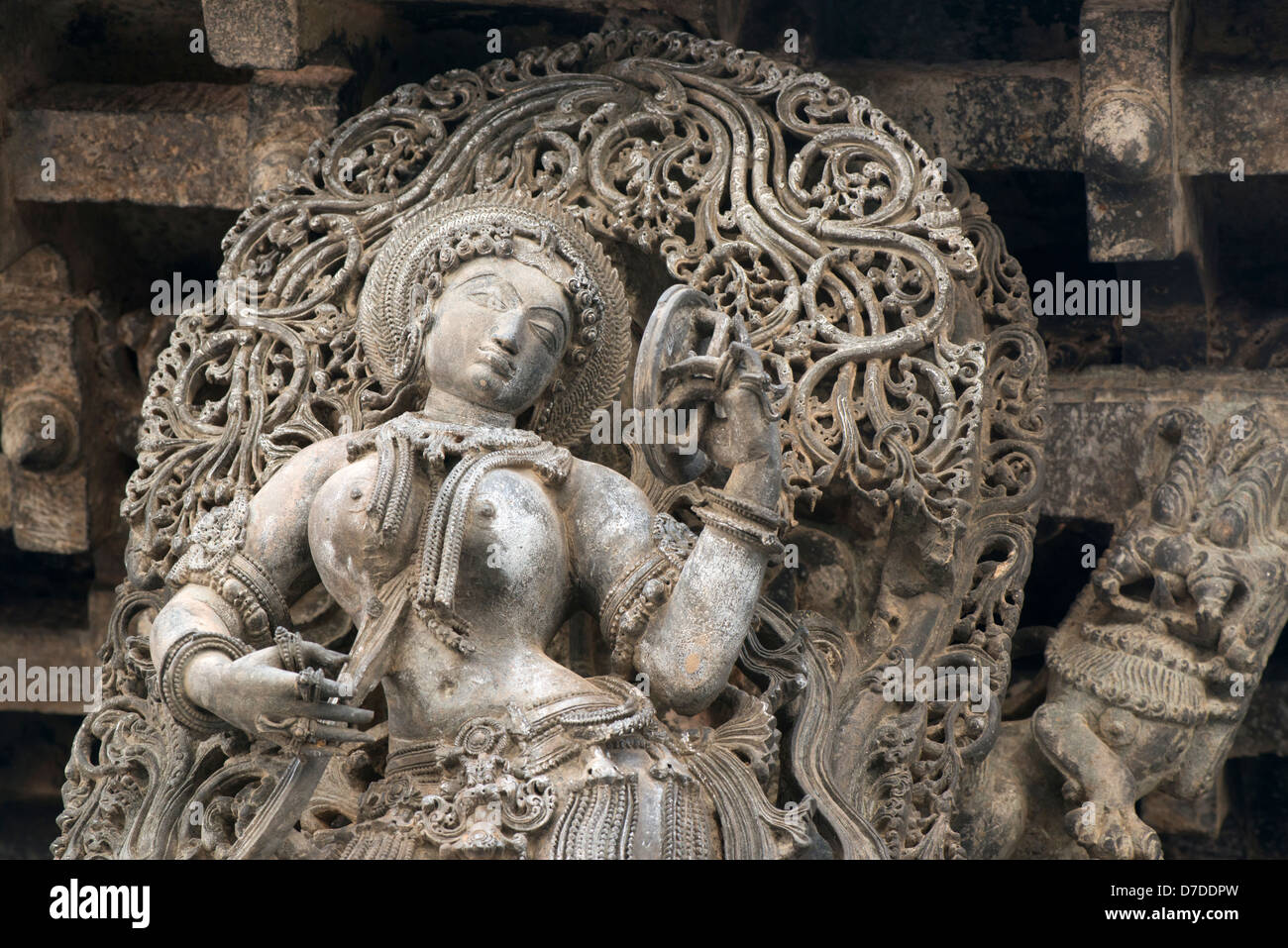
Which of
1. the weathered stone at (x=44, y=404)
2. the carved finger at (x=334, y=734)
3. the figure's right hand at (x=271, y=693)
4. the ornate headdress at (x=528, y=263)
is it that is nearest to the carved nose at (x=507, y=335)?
the ornate headdress at (x=528, y=263)

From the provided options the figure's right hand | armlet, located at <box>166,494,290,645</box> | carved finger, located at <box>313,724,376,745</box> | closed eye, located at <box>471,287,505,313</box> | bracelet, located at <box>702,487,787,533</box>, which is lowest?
carved finger, located at <box>313,724,376,745</box>

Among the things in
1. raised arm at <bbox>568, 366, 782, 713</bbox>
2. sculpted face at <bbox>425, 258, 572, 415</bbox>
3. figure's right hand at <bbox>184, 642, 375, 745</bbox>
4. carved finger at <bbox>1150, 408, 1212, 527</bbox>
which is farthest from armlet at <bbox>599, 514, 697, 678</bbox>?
carved finger at <bbox>1150, 408, 1212, 527</bbox>

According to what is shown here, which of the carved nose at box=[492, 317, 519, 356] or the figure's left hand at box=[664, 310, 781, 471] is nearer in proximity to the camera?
the figure's left hand at box=[664, 310, 781, 471]

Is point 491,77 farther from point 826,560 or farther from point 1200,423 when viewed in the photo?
point 1200,423

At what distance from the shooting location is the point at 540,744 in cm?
500

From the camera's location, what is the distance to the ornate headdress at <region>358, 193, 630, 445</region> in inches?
217

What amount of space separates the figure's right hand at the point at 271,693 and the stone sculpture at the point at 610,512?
0.4 inches

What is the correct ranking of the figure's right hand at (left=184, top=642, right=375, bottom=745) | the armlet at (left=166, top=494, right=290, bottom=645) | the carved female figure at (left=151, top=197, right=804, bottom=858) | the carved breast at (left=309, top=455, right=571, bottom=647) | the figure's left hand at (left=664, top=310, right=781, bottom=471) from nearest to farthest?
the figure's right hand at (left=184, top=642, right=375, bottom=745) < the carved female figure at (left=151, top=197, right=804, bottom=858) < the figure's left hand at (left=664, top=310, right=781, bottom=471) < the carved breast at (left=309, top=455, right=571, bottom=647) < the armlet at (left=166, top=494, right=290, bottom=645)

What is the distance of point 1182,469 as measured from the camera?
19.6 ft

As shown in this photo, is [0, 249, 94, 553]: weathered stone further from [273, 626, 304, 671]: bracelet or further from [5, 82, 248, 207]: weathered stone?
[273, 626, 304, 671]: bracelet

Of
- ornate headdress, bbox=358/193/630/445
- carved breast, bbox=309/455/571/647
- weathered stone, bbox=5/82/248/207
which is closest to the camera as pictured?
carved breast, bbox=309/455/571/647

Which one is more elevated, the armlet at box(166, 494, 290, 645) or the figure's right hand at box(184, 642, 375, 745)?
the armlet at box(166, 494, 290, 645)

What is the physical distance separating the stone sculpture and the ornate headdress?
0.5 inches
